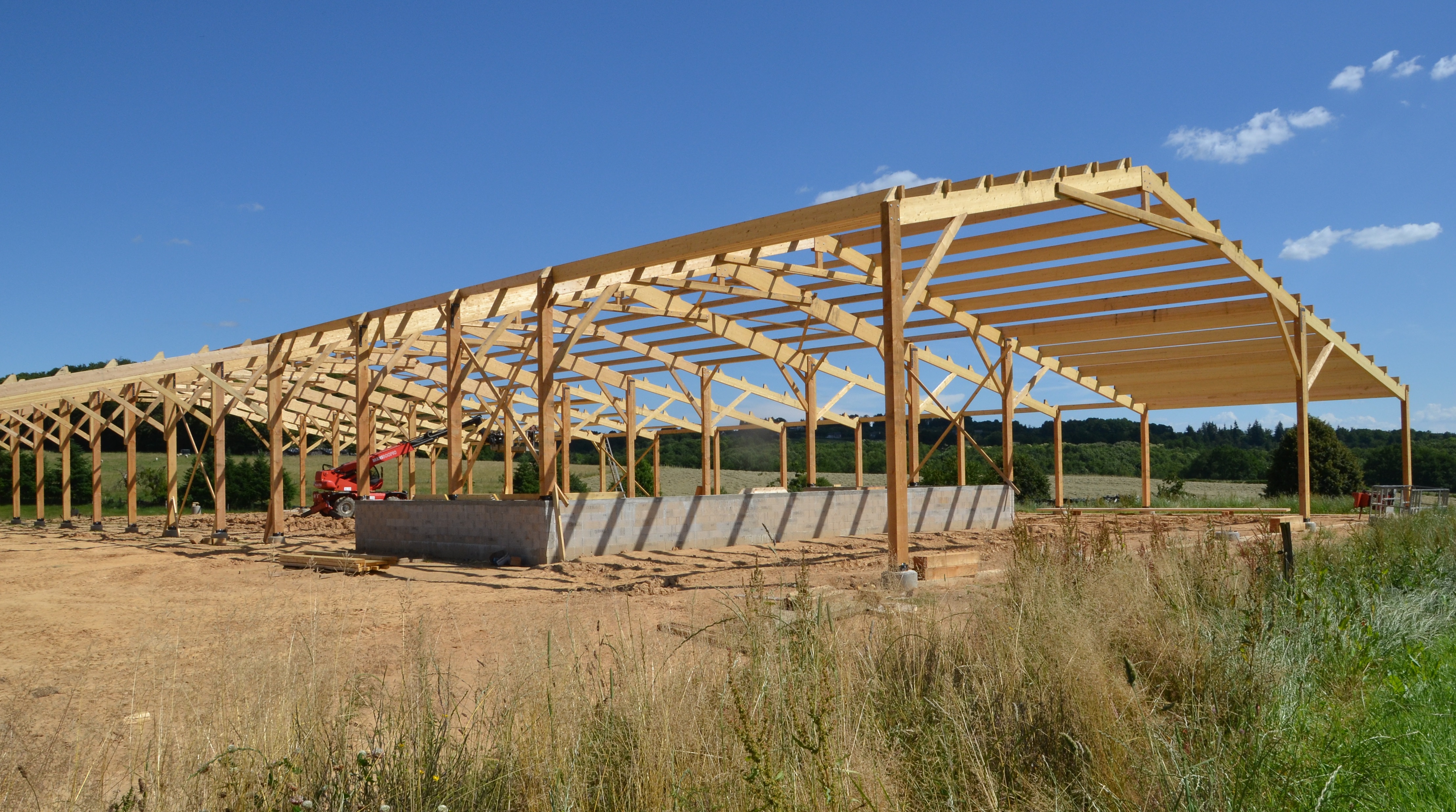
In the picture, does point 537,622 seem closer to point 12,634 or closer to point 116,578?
point 12,634

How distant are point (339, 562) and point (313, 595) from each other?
11.5 feet

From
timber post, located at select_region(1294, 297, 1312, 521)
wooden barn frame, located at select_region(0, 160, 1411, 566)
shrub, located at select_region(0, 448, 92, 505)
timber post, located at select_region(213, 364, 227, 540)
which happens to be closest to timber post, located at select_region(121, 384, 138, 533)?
wooden barn frame, located at select_region(0, 160, 1411, 566)

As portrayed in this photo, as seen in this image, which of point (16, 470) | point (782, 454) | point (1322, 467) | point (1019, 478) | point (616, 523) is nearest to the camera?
point (616, 523)

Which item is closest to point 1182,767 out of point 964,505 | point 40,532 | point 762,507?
point 762,507

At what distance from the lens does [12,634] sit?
7410 millimetres

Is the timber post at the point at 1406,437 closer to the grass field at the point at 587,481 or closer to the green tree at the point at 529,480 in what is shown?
the grass field at the point at 587,481

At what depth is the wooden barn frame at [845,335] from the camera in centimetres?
1121

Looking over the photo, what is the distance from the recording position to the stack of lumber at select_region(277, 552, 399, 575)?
11.8 metres

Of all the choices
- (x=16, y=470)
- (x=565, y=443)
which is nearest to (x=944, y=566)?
(x=565, y=443)

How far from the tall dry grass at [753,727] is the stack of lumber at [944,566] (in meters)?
4.62

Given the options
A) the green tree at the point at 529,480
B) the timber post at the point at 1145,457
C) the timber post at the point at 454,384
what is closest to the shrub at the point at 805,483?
the timber post at the point at 454,384

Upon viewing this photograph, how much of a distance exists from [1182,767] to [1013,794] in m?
0.58

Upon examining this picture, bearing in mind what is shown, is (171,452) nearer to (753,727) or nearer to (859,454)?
(859,454)

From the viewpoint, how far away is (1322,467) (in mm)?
29625
